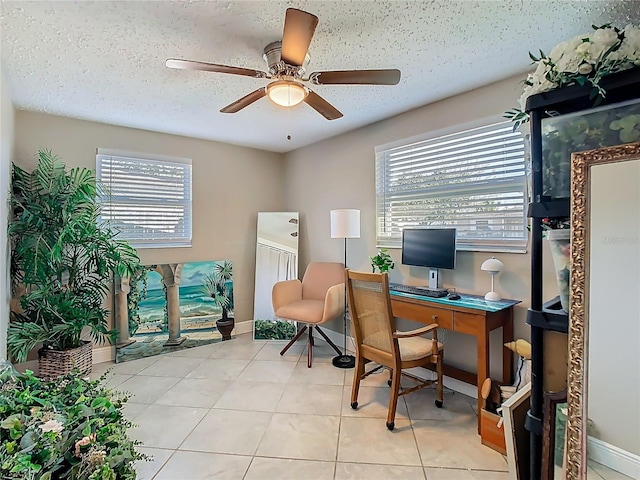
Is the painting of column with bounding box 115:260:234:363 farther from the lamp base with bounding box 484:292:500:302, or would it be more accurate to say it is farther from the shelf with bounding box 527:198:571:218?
the shelf with bounding box 527:198:571:218

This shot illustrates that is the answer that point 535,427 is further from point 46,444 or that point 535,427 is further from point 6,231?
point 6,231

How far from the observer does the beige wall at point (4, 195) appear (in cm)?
227

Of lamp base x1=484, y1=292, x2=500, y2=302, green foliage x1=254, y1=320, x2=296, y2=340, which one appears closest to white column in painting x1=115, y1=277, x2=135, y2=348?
green foliage x1=254, y1=320, x2=296, y2=340

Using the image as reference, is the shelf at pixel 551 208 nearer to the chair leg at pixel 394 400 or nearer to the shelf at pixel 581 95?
the shelf at pixel 581 95

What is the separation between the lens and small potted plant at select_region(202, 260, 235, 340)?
13.2 feet

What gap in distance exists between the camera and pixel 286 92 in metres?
1.98

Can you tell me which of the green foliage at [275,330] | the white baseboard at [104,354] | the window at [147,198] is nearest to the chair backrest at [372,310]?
the green foliage at [275,330]

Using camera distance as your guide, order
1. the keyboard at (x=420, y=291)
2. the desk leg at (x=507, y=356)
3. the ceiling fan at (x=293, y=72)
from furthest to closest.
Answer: the keyboard at (x=420, y=291) < the desk leg at (x=507, y=356) < the ceiling fan at (x=293, y=72)

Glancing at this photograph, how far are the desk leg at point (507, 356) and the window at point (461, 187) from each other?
54 cm

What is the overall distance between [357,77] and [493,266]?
1.58 m

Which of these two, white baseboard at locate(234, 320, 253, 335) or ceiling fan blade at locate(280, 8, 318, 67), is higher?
ceiling fan blade at locate(280, 8, 318, 67)

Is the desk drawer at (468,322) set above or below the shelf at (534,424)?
above

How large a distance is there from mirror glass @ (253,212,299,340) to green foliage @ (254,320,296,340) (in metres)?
0.02

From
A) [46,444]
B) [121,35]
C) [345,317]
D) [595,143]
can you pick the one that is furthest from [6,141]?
[595,143]
